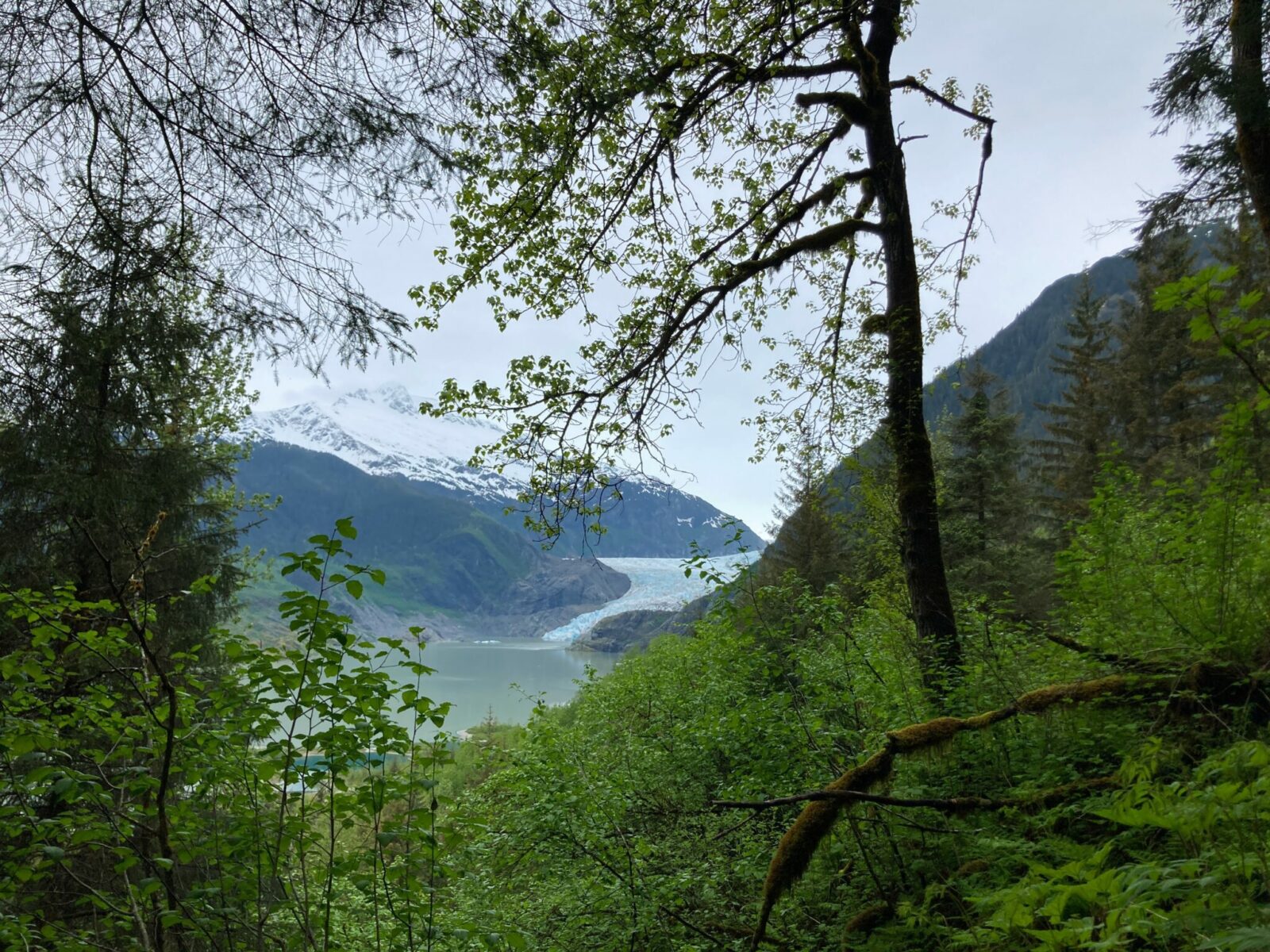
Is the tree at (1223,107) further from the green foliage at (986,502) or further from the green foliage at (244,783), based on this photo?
the green foliage at (986,502)

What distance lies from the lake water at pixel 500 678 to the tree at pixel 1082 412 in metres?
14.4

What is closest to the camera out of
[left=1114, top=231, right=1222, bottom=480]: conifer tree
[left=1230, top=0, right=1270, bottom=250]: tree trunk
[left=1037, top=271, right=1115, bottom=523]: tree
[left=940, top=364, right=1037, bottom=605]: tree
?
[left=1230, top=0, right=1270, bottom=250]: tree trunk

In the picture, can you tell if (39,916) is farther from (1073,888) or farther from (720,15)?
(720,15)

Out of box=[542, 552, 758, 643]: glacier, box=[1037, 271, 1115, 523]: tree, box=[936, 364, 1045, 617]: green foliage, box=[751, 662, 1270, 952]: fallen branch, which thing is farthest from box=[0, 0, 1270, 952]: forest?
box=[542, 552, 758, 643]: glacier

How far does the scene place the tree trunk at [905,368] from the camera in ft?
16.4

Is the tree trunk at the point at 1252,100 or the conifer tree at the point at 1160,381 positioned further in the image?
the conifer tree at the point at 1160,381

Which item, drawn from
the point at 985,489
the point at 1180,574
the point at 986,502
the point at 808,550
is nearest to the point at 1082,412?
the point at 985,489

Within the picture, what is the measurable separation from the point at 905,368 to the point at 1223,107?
3465 millimetres

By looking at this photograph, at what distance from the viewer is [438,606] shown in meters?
176

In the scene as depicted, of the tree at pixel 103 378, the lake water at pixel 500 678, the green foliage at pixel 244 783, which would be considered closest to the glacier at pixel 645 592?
the lake water at pixel 500 678

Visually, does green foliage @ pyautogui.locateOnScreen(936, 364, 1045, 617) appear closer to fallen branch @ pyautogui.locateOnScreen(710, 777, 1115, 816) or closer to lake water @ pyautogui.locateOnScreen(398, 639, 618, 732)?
lake water @ pyautogui.locateOnScreen(398, 639, 618, 732)

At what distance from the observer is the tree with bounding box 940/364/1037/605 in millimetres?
17703

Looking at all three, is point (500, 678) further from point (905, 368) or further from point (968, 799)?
point (968, 799)

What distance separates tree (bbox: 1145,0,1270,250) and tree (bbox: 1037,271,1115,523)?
44.3ft
